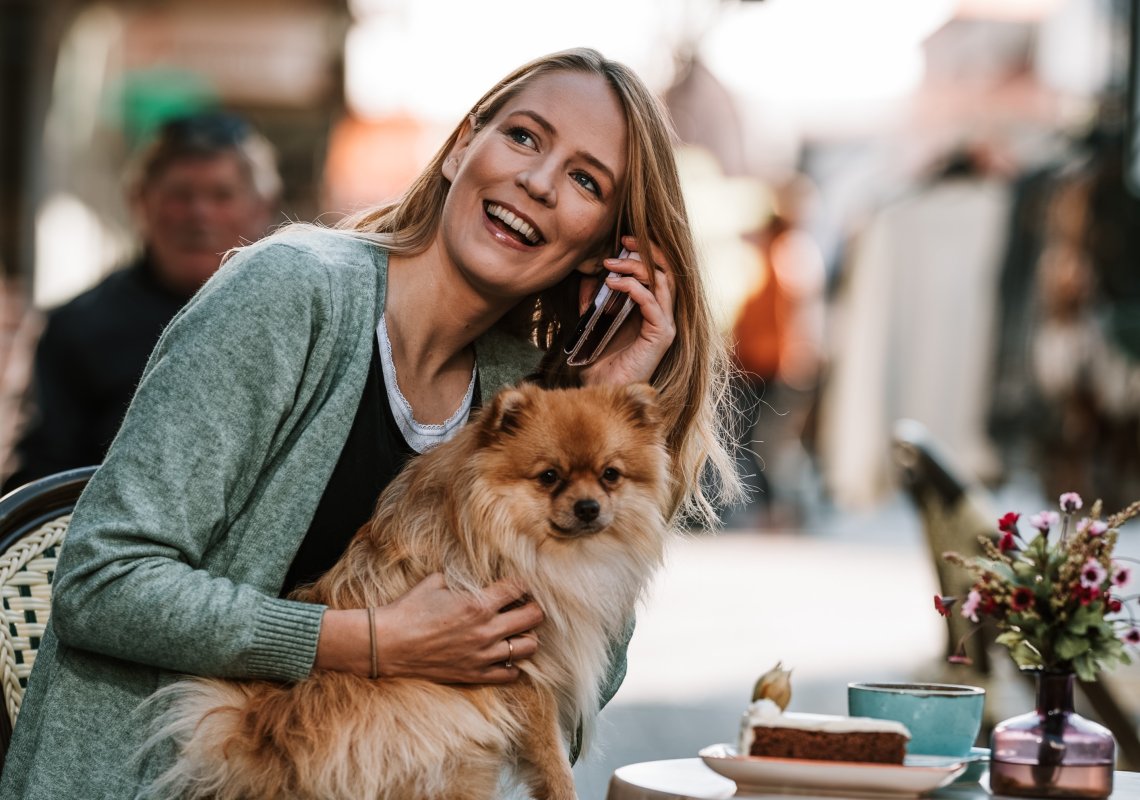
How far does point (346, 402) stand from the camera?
266 cm

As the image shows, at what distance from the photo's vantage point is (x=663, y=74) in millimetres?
11359

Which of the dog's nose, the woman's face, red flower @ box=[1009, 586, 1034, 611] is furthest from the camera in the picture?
the woman's face

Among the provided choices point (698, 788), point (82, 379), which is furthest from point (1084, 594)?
point (82, 379)

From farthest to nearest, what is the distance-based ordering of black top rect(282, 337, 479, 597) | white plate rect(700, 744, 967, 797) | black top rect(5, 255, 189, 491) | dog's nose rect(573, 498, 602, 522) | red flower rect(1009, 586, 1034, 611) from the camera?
black top rect(5, 255, 189, 491) < black top rect(282, 337, 479, 597) < dog's nose rect(573, 498, 602, 522) < red flower rect(1009, 586, 1034, 611) < white plate rect(700, 744, 967, 797)

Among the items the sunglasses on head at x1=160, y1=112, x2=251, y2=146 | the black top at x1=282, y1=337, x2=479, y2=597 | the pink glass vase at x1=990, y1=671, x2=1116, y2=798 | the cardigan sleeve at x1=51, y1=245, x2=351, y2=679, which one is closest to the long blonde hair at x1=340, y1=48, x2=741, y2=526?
the black top at x1=282, y1=337, x2=479, y2=597

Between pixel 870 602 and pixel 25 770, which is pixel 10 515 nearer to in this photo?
pixel 25 770

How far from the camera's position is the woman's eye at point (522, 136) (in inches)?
115

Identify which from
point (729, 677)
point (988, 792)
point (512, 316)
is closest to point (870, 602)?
point (729, 677)

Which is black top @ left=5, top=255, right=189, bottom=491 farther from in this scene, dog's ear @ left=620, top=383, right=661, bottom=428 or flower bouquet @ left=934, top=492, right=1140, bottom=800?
flower bouquet @ left=934, top=492, right=1140, bottom=800

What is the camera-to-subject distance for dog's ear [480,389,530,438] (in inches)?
105

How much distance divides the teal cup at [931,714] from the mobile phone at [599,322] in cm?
96

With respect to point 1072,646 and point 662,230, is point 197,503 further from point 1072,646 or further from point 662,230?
point 1072,646

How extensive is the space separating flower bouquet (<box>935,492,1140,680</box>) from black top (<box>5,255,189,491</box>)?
2988 millimetres

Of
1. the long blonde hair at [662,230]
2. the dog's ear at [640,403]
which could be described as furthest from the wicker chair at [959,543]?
the dog's ear at [640,403]
